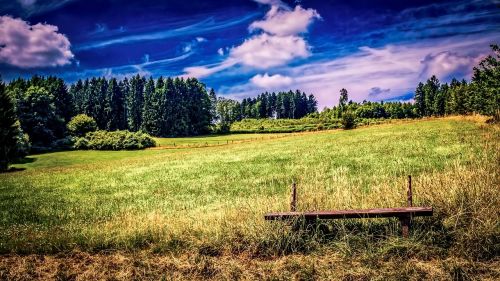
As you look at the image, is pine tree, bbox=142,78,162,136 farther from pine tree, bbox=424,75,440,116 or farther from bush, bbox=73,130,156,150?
pine tree, bbox=424,75,440,116

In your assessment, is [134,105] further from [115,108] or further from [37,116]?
[37,116]

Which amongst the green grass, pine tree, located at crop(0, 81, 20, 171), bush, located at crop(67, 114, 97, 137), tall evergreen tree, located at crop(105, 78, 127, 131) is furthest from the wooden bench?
tall evergreen tree, located at crop(105, 78, 127, 131)

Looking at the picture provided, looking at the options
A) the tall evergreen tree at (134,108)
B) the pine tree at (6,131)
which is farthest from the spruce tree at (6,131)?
the tall evergreen tree at (134,108)

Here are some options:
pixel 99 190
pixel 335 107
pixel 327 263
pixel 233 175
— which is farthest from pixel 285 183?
pixel 335 107

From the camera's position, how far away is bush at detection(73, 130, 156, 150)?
256 ft

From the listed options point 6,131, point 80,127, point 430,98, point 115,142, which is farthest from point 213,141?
point 430,98

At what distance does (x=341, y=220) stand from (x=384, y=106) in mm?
200184

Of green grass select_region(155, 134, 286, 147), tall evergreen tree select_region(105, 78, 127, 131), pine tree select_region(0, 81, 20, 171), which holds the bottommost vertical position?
green grass select_region(155, 134, 286, 147)

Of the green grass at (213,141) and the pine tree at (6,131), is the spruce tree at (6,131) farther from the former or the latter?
the green grass at (213,141)

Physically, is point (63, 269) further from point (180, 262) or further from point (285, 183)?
point (285, 183)

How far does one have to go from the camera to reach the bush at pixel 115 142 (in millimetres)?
78125

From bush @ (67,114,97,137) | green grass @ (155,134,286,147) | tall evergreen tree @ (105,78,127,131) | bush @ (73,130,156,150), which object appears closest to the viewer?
green grass @ (155,134,286,147)

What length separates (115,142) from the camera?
7831cm

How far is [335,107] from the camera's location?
19012 cm
